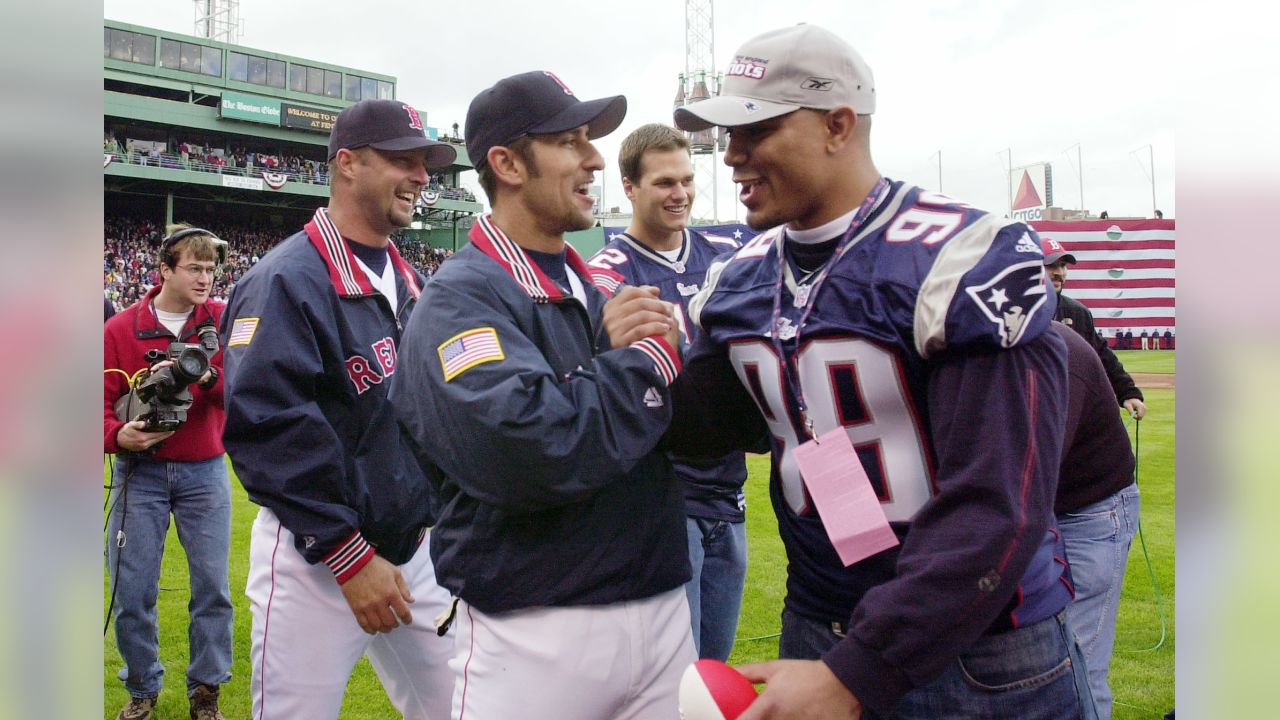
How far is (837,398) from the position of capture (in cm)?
179

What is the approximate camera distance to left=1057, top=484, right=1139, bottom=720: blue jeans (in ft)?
11.6

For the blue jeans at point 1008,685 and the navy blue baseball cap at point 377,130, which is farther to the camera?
the navy blue baseball cap at point 377,130

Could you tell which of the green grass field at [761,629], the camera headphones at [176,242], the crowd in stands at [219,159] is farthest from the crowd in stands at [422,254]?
the camera headphones at [176,242]

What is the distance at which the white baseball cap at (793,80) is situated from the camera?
1.87m

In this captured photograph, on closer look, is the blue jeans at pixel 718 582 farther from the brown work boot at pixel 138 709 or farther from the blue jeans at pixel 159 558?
the brown work boot at pixel 138 709

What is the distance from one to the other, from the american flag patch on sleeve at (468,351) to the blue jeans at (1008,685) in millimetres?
1042

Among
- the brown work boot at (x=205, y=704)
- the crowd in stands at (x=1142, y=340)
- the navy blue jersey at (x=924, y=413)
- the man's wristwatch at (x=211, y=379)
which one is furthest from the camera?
the crowd in stands at (x=1142, y=340)

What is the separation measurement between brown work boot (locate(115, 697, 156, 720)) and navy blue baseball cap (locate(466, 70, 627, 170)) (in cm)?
361

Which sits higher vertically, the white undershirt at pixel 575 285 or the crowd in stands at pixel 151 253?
the crowd in stands at pixel 151 253

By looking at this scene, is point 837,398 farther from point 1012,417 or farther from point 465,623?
point 465,623

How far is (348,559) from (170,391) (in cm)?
207

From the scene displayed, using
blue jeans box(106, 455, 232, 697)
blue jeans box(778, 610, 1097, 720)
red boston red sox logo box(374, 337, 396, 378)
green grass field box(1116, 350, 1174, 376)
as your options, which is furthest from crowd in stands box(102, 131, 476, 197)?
blue jeans box(778, 610, 1097, 720)

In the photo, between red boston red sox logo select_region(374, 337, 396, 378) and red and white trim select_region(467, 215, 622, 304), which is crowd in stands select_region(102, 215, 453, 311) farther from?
red and white trim select_region(467, 215, 622, 304)

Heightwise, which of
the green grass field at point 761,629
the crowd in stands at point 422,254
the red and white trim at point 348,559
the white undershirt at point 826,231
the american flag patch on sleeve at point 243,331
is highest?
the crowd in stands at point 422,254
